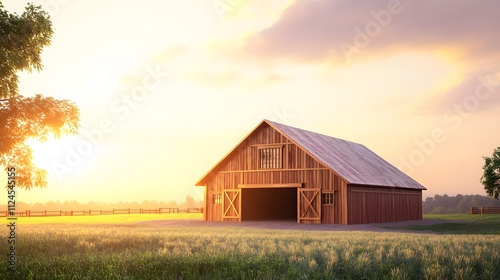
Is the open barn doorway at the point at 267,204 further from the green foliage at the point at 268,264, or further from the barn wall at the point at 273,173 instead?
the green foliage at the point at 268,264

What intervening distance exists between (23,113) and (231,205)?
26.3m

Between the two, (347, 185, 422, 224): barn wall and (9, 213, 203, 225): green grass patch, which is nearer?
(347, 185, 422, 224): barn wall

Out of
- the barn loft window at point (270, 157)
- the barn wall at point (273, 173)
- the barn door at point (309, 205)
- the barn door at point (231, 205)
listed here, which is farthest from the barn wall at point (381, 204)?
the barn door at point (231, 205)

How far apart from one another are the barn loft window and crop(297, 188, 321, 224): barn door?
317 centimetres

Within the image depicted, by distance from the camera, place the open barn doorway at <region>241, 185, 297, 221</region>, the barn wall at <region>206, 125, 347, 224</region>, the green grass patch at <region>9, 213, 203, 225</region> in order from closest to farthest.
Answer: the barn wall at <region>206, 125, 347, 224</region>
the open barn doorway at <region>241, 185, 297, 221</region>
the green grass patch at <region>9, 213, 203, 225</region>

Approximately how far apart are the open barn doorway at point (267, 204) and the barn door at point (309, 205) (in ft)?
9.68

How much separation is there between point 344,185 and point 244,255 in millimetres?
28635

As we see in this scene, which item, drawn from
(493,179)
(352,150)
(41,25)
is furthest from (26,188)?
(493,179)

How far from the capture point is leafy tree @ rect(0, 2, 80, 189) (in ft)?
81.1

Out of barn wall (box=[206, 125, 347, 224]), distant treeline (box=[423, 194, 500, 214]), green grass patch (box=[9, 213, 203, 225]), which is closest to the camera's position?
barn wall (box=[206, 125, 347, 224])

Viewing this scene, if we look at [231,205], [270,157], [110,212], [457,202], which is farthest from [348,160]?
[457,202]

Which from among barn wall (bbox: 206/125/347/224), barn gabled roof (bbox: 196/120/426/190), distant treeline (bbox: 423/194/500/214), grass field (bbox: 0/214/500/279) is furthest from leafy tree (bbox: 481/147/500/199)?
distant treeline (bbox: 423/194/500/214)

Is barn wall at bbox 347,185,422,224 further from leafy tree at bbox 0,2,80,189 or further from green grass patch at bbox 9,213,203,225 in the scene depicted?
leafy tree at bbox 0,2,80,189

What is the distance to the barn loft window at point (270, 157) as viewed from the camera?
1834 inches
